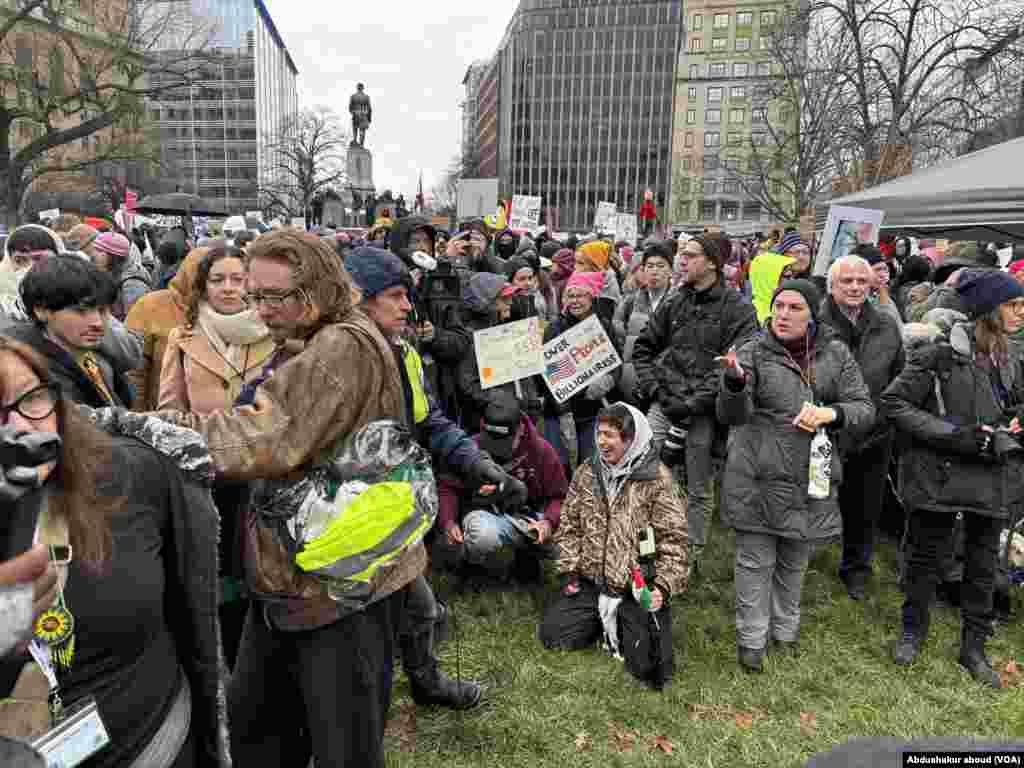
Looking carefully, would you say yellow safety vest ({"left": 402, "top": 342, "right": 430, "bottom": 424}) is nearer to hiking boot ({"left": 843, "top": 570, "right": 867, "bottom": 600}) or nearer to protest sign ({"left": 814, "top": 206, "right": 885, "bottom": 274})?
hiking boot ({"left": 843, "top": 570, "right": 867, "bottom": 600})

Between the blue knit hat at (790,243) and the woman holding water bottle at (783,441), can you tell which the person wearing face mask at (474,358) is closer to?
the woman holding water bottle at (783,441)

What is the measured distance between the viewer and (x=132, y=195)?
45.9 feet

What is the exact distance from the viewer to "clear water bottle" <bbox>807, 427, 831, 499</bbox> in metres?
3.56

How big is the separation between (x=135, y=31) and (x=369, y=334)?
27.9m

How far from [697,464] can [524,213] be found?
788 centimetres

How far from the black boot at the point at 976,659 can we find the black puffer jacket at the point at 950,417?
0.72m

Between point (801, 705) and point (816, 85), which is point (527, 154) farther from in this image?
point (801, 705)

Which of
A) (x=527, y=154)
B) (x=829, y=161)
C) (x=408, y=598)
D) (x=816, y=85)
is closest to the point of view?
(x=408, y=598)

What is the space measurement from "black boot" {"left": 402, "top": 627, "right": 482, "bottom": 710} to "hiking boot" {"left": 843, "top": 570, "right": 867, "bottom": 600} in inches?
106

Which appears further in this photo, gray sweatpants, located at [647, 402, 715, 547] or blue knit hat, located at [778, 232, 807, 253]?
blue knit hat, located at [778, 232, 807, 253]

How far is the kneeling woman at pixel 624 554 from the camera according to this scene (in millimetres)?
3699

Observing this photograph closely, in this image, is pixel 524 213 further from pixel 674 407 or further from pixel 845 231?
pixel 674 407

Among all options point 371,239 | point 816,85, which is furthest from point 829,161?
point 371,239

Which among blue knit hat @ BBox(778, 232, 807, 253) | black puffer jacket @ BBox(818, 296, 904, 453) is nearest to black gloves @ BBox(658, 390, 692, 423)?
black puffer jacket @ BBox(818, 296, 904, 453)
